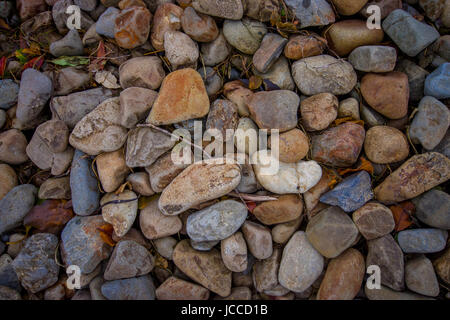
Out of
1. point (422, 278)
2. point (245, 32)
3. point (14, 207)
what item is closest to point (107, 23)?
point (245, 32)

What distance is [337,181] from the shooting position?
1993 mm

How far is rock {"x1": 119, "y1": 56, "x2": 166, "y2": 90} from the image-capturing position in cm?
204

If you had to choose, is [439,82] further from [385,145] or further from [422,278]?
[422,278]

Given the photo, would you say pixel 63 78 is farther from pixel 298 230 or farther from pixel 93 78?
pixel 298 230

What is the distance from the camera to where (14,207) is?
210 centimetres

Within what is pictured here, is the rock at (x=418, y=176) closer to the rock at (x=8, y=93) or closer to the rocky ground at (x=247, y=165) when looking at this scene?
the rocky ground at (x=247, y=165)

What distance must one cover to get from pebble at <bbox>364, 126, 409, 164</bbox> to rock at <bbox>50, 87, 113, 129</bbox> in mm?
1891

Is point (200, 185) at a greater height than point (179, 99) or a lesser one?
lesser

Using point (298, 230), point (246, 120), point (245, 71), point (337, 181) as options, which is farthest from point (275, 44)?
point (298, 230)

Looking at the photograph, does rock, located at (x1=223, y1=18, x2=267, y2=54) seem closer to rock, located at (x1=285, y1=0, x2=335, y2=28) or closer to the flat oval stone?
rock, located at (x1=285, y1=0, x2=335, y2=28)

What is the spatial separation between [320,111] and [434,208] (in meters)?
0.95

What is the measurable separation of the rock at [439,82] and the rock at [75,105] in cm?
224

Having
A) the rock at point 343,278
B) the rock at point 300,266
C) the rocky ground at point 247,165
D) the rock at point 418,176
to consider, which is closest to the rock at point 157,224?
the rocky ground at point 247,165

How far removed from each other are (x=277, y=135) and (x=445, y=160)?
3.55ft
